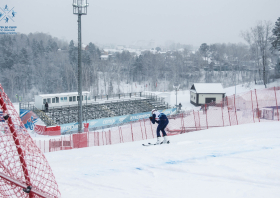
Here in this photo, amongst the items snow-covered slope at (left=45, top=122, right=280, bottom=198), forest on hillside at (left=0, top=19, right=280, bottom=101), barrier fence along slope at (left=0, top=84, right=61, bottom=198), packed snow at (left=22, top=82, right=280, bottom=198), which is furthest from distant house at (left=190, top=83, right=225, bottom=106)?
barrier fence along slope at (left=0, top=84, right=61, bottom=198)

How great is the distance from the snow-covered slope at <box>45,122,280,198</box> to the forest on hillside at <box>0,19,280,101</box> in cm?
4483

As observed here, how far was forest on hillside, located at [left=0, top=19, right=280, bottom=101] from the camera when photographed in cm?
6065

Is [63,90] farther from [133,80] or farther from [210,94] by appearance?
[210,94]

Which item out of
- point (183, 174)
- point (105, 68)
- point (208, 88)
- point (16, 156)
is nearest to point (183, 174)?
point (183, 174)

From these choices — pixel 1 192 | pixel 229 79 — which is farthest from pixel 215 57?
pixel 1 192

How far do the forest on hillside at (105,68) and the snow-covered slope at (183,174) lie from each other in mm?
44830

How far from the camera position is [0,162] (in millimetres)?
3695

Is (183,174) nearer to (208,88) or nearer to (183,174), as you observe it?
(183,174)

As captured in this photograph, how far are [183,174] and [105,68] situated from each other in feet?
226

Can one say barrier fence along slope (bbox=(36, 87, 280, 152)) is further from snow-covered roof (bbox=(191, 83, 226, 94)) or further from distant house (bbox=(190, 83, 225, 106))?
snow-covered roof (bbox=(191, 83, 226, 94))

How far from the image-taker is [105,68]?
2857 inches

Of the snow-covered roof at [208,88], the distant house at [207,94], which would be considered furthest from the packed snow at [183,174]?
the snow-covered roof at [208,88]

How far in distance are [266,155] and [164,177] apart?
2879 millimetres

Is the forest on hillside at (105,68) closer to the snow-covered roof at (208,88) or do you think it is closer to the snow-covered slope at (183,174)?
the snow-covered roof at (208,88)
